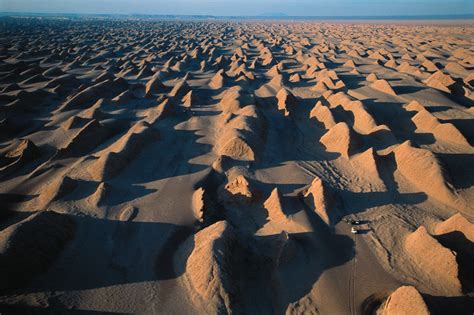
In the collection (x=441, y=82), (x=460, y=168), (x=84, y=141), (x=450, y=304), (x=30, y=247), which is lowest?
(x=450, y=304)

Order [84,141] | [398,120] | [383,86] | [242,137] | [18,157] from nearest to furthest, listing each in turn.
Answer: [242,137]
[18,157]
[84,141]
[398,120]
[383,86]

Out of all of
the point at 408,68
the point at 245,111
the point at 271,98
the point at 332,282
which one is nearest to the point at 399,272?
the point at 332,282

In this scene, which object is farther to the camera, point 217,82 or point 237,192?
point 217,82

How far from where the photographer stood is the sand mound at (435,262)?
28.5 feet

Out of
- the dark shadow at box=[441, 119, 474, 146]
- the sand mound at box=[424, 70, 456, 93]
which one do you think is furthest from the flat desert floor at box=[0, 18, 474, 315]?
the sand mound at box=[424, 70, 456, 93]

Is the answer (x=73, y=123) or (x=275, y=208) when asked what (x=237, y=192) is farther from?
(x=73, y=123)

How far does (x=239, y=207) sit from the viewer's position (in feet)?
39.8

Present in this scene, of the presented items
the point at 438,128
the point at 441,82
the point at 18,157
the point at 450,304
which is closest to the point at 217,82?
the point at 18,157

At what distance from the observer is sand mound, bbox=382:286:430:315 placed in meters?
7.25

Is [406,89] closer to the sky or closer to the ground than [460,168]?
closer to the sky

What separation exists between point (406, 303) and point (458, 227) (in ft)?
13.4

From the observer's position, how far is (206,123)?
19.8 m

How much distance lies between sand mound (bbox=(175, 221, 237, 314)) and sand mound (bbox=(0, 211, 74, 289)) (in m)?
3.93

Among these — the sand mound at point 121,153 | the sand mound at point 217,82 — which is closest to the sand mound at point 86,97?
the sand mound at point 121,153
